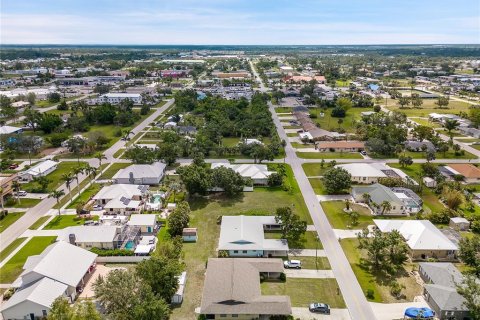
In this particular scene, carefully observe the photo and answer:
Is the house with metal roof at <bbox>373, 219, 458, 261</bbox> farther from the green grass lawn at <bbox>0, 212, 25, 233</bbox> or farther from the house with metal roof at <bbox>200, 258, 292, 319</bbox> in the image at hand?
the green grass lawn at <bbox>0, 212, 25, 233</bbox>

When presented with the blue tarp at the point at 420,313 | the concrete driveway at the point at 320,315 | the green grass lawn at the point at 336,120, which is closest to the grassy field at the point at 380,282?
the blue tarp at the point at 420,313

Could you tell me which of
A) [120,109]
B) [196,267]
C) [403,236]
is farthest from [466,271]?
[120,109]

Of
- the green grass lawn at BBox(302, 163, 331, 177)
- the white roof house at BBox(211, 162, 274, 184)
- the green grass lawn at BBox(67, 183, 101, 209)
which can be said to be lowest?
the green grass lawn at BBox(67, 183, 101, 209)

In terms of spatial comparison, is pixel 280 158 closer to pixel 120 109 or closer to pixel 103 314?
pixel 103 314

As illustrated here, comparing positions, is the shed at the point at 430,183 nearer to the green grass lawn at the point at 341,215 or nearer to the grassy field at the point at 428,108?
the green grass lawn at the point at 341,215

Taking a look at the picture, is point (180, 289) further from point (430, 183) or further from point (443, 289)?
point (430, 183)

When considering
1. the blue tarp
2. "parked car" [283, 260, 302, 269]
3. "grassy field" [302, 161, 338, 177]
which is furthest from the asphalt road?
"parked car" [283, 260, 302, 269]
